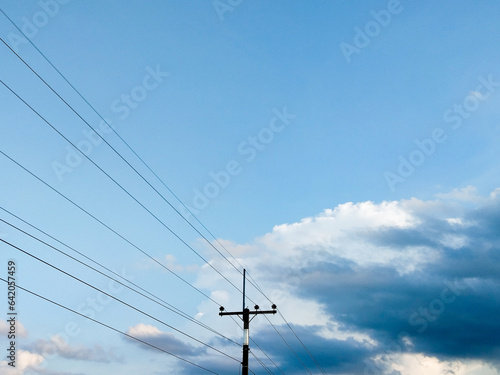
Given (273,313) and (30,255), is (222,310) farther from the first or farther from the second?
(30,255)

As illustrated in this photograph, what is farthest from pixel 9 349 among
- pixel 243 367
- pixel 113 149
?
pixel 243 367

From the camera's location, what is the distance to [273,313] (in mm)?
32875

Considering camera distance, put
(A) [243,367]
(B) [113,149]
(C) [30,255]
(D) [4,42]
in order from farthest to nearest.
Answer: (A) [243,367], (B) [113,149], (C) [30,255], (D) [4,42]

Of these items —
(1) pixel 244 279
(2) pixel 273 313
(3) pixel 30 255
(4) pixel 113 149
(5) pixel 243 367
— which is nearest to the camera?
(3) pixel 30 255

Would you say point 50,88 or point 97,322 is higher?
point 50,88

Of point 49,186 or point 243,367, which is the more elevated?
point 49,186

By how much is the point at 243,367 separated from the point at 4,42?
22043mm

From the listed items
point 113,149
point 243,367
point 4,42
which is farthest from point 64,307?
point 243,367

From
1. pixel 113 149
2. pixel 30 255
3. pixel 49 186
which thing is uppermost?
pixel 113 149

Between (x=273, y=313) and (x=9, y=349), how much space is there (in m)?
16.8

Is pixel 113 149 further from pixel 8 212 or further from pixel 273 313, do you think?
pixel 273 313

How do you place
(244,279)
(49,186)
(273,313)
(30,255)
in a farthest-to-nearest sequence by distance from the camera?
(244,279)
(273,313)
(49,186)
(30,255)

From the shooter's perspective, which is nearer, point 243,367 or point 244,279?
point 243,367

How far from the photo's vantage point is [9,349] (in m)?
20.2
